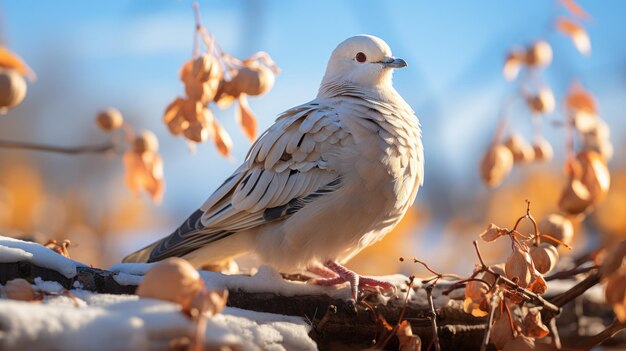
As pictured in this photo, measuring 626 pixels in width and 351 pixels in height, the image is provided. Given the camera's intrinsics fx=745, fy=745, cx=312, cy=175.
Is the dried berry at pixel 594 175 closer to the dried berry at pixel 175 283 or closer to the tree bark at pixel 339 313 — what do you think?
the tree bark at pixel 339 313

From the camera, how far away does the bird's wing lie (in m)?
2.63

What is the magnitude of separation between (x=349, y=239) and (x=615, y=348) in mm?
1215

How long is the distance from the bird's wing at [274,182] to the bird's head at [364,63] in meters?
0.28

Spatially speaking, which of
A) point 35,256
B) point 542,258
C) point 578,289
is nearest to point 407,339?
point 542,258

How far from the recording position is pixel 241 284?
2270 millimetres

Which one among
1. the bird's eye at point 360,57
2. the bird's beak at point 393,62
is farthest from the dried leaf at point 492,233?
the bird's eye at point 360,57

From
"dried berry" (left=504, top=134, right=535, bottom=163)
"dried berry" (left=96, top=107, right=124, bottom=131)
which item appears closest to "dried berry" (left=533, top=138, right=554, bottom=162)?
"dried berry" (left=504, top=134, right=535, bottom=163)

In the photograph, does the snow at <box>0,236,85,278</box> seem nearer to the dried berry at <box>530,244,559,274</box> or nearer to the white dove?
the white dove

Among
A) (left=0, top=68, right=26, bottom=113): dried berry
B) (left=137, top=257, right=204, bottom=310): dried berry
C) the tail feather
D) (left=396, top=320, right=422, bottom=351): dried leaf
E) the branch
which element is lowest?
(left=396, top=320, right=422, bottom=351): dried leaf

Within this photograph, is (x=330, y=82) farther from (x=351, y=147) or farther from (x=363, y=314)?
(x=363, y=314)

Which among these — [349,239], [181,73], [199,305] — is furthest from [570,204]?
[199,305]

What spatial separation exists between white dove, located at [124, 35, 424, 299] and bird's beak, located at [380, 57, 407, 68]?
A: 0.47 feet

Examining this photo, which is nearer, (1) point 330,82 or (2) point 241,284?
(2) point 241,284

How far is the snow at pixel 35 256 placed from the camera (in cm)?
199
